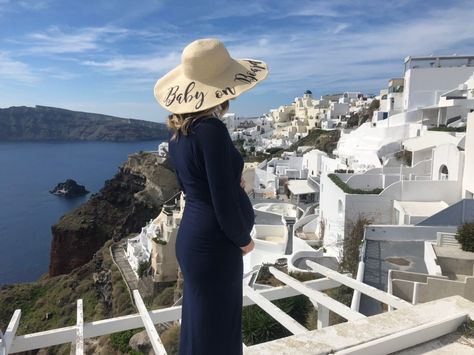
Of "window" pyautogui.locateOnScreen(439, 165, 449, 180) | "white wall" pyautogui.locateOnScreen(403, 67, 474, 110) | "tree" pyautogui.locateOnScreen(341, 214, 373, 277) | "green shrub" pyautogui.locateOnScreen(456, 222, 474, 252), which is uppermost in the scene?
"white wall" pyautogui.locateOnScreen(403, 67, 474, 110)

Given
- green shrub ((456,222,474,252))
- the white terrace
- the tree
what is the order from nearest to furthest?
the white terrace → green shrub ((456,222,474,252)) → the tree

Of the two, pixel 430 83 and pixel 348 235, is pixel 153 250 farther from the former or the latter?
pixel 430 83

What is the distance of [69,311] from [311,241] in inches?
806

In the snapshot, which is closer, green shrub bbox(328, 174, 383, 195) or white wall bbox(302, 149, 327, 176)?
green shrub bbox(328, 174, 383, 195)

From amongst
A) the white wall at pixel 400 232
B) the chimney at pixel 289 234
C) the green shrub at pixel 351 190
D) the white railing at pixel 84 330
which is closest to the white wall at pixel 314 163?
the chimney at pixel 289 234

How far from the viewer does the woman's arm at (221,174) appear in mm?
1608

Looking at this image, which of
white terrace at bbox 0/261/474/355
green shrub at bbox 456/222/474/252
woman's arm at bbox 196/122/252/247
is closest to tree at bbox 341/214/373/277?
green shrub at bbox 456/222/474/252

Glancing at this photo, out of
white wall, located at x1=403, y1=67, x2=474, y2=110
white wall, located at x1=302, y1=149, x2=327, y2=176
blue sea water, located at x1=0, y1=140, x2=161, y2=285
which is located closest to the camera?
white wall, located at x1=302, y1=149, x2=327, y2=176

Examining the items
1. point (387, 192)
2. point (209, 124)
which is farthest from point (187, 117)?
point (387, 192)

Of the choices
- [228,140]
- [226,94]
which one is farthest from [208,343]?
[226,94]

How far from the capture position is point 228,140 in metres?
1.67

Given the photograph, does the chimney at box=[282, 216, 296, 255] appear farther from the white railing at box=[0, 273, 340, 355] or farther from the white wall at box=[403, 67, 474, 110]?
the white wall at box=[403, 67, 474, 110]

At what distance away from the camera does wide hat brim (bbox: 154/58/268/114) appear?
5.58 feet

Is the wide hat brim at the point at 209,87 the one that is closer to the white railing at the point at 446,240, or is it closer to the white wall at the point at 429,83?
the white railing at the point at 446,240
